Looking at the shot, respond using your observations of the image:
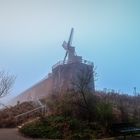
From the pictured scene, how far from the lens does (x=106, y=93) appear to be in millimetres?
27516

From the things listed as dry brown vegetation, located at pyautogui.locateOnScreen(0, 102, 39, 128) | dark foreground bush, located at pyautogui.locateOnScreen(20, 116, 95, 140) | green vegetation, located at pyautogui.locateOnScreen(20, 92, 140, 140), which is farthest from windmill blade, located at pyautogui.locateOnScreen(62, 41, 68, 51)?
dark foreground bush, located at pyautogui.locateOnScreen(20, 116, 95, 140)

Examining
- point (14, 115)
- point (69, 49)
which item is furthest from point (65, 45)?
point (14, 115)

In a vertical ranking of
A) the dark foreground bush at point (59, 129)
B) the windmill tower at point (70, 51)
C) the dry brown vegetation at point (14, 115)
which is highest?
the windmill tower at point (70, 51)

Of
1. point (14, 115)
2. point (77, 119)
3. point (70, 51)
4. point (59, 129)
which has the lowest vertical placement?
point (59, 129)

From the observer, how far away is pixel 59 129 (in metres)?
15.6

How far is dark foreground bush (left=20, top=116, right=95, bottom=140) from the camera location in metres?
14.7

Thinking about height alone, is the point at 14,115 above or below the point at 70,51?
below

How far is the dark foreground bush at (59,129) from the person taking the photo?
14.7 meters

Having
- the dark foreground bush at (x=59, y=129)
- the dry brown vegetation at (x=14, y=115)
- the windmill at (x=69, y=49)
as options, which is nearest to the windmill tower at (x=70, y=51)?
the windmill at (x=69, y=49)

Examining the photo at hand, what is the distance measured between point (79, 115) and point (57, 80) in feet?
74.7

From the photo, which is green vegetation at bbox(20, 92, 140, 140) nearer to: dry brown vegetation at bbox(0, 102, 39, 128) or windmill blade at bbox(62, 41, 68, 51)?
dry brown vegetation at bbox(0, 102, 39, 128)

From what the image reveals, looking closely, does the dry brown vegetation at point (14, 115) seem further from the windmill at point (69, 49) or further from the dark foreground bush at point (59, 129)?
the windmill at point (69, 49)

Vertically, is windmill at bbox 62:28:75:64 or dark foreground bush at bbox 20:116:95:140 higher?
windmill at bbox 62:28:75:64

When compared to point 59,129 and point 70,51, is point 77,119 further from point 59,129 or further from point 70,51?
point 70,51
